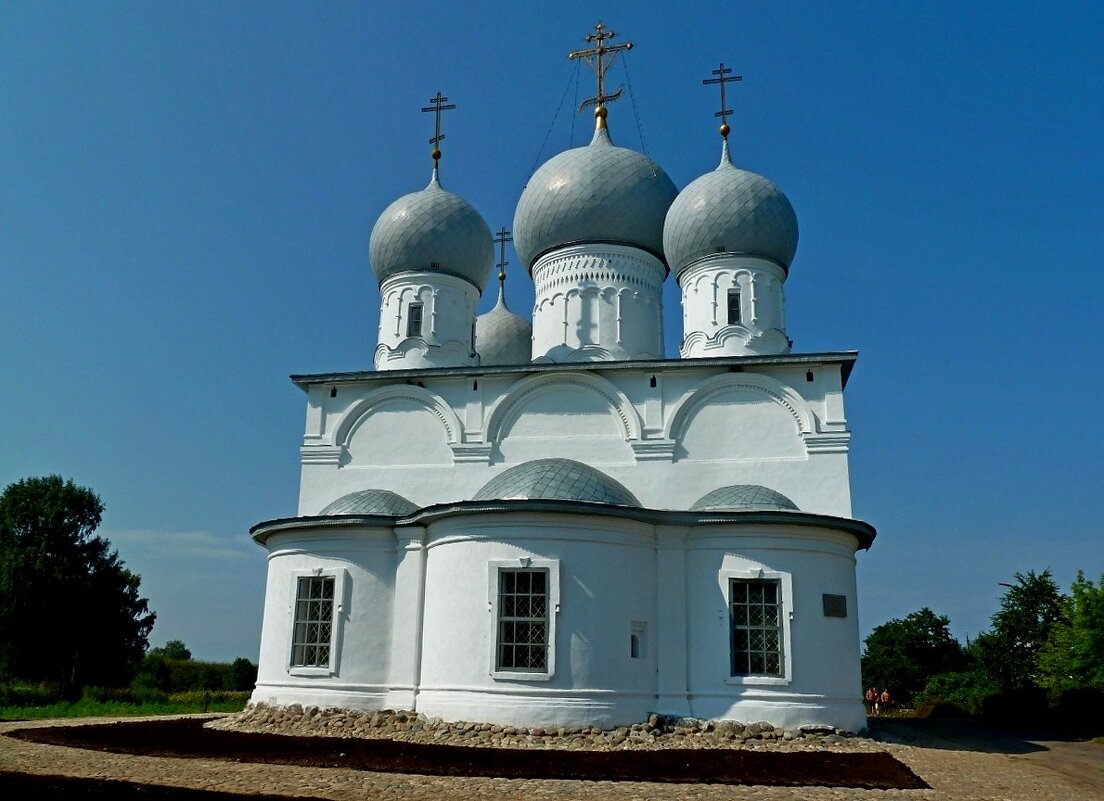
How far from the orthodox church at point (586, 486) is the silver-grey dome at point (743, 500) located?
0.06 m

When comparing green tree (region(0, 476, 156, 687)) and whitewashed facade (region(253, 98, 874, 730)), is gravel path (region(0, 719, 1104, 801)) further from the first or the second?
green tree (region(0, 476, 156, 687))

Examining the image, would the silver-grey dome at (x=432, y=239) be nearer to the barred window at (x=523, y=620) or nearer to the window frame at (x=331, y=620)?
the window frame at (x=331, y=620)

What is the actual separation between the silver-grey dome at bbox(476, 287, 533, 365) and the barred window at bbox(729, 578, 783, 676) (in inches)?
421

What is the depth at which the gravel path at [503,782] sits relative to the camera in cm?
745

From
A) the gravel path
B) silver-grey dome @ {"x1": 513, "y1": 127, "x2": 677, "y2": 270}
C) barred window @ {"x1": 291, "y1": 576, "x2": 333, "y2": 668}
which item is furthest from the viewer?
silver-grey dome @ {"x1": 513, "y1": 127, "x2": 677, "y2": 270}

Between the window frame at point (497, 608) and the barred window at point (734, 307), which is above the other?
the barred window at point (734, 307)

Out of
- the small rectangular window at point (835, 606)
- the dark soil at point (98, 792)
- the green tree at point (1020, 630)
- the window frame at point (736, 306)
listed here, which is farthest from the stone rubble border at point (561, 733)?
the green tree at point (1020, 630)

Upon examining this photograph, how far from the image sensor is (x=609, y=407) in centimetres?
1523

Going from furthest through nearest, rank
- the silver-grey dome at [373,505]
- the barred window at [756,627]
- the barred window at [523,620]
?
the silver-grey dome at [373,505] → the barred window at [756,627] → the barred window at [523,620]

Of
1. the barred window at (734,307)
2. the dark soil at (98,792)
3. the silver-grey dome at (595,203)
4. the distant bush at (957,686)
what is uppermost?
the silver-grey dome at (595,203)

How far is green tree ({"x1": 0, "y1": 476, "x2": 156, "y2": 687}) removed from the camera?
922 inches

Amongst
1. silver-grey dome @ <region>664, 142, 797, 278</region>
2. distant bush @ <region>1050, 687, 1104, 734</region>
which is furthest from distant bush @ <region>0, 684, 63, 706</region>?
distant bush @ <region>1050, 687, 1104, 734</region>

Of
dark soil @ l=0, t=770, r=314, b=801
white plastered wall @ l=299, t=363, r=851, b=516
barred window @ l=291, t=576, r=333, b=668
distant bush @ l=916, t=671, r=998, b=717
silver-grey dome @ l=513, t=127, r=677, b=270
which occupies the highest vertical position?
silver-grey dome @ l=513, t=127, r=677, b=270

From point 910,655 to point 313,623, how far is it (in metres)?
26.5
